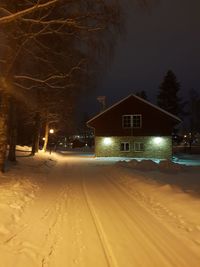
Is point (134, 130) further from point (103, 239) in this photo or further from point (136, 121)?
point (103, 239)

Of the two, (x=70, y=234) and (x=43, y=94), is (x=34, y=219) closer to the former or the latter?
(x=70, y=234)

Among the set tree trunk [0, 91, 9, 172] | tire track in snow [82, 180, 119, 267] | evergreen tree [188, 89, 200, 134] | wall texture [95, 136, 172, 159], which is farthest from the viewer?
evergreen tree [188, 89, 200, 134]

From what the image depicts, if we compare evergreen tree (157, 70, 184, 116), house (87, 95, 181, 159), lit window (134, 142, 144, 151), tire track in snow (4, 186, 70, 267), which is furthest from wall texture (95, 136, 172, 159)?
tire track in snow (4, 186, 70, 267)

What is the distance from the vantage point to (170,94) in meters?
60.1

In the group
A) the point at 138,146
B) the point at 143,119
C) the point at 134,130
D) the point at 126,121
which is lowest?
the point at 138,146

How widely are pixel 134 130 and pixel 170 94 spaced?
14.8 metres

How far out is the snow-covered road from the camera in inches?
247

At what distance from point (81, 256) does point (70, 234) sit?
1453 millimetres

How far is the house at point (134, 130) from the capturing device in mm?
47438

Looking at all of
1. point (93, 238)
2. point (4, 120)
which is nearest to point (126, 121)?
point (4, 120)

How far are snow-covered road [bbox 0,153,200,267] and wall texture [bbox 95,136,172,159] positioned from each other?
35439 mm

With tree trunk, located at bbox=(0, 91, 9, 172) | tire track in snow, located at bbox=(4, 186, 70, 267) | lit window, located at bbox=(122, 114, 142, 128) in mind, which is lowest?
tire track in snow, located at bbox=(4, 186, 70, 267)

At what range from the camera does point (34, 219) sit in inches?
373

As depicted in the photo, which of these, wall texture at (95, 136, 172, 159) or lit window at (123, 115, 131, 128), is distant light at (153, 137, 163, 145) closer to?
wall texture at (95, 136, 172, 159)
